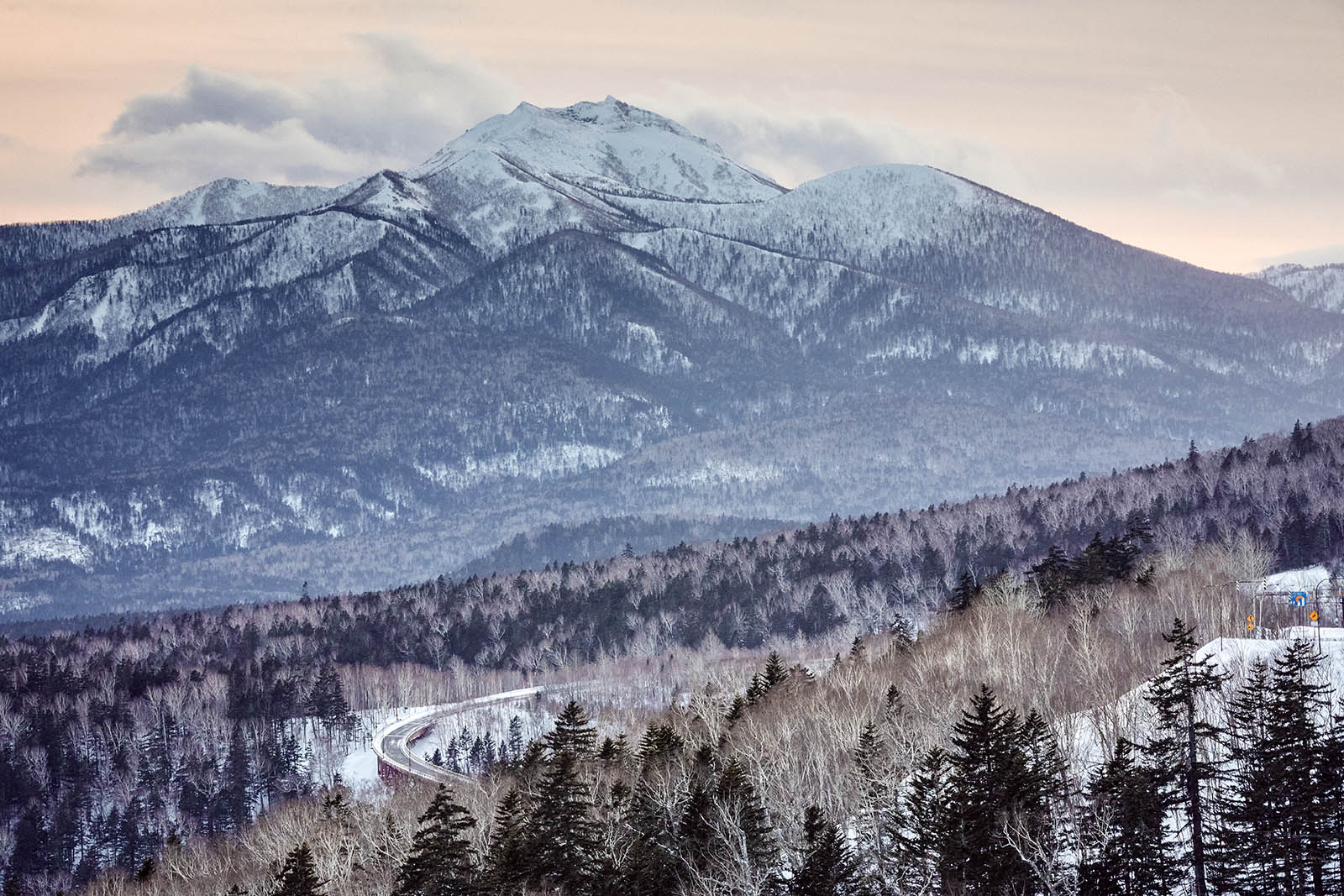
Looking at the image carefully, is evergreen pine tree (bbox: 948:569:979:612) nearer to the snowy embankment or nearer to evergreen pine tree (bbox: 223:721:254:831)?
the snowy embankment

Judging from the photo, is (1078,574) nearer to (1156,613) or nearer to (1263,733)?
(1156,613)

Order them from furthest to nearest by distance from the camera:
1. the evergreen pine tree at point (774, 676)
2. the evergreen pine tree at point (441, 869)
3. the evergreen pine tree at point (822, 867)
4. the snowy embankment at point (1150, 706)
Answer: the evergreen pine tree at point (774, 676), the snowy embankment at point (1150, 706), the evergreen pine tree at point (441, 869), the evergreen pine tree at point (822, 867)

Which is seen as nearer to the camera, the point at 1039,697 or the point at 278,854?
the point at 1039,697

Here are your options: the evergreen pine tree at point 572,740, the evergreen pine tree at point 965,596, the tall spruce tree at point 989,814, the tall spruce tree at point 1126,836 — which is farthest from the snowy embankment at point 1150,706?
the evergreen pine tree at point 965,596

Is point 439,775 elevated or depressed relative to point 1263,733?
depressed

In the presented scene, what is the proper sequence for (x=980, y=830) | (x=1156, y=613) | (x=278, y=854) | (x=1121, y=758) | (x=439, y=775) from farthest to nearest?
(x=439, y=775)
(x=1156, y=613)
(x=278, y=854)
(x=1121, y=758)
(x=980, y=830)

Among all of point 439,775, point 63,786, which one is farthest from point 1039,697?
point 63,786

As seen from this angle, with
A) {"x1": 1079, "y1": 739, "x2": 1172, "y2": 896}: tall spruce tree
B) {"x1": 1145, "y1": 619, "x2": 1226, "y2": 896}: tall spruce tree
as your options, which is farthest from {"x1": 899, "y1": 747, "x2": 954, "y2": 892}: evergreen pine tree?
{"x1": 1145, "y1": 619, "x2": 1226, "y2": 896}: tall spruce tree

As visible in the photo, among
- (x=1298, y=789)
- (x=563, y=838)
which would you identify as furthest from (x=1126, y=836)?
(x=563, y=838)

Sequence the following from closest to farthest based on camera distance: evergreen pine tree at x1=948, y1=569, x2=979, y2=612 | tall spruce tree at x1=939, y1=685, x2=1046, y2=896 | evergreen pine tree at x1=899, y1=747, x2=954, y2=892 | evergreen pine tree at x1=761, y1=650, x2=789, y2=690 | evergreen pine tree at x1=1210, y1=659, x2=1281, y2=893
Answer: tall spruce tree at x1=939, y1=685, x2=1046, y2=896, evergreen pine tree at x1=899, y1=747, x2=954, y2=892, evergreen pine tree at x1=1210, y1=659, x2=1281, y2=893, evergreen pine tree at x1=761, y1=650, x2=789, y2=690, evergreen pine tree at x1=948, y1=569, x2=979, y2=612

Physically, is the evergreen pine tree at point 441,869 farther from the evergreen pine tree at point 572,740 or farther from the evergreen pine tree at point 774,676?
the evergreen pine tree at point 774,676

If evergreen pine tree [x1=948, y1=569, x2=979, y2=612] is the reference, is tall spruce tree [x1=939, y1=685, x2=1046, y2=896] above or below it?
below

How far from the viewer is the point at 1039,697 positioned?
295 ft

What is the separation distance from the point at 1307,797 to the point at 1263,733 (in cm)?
757
